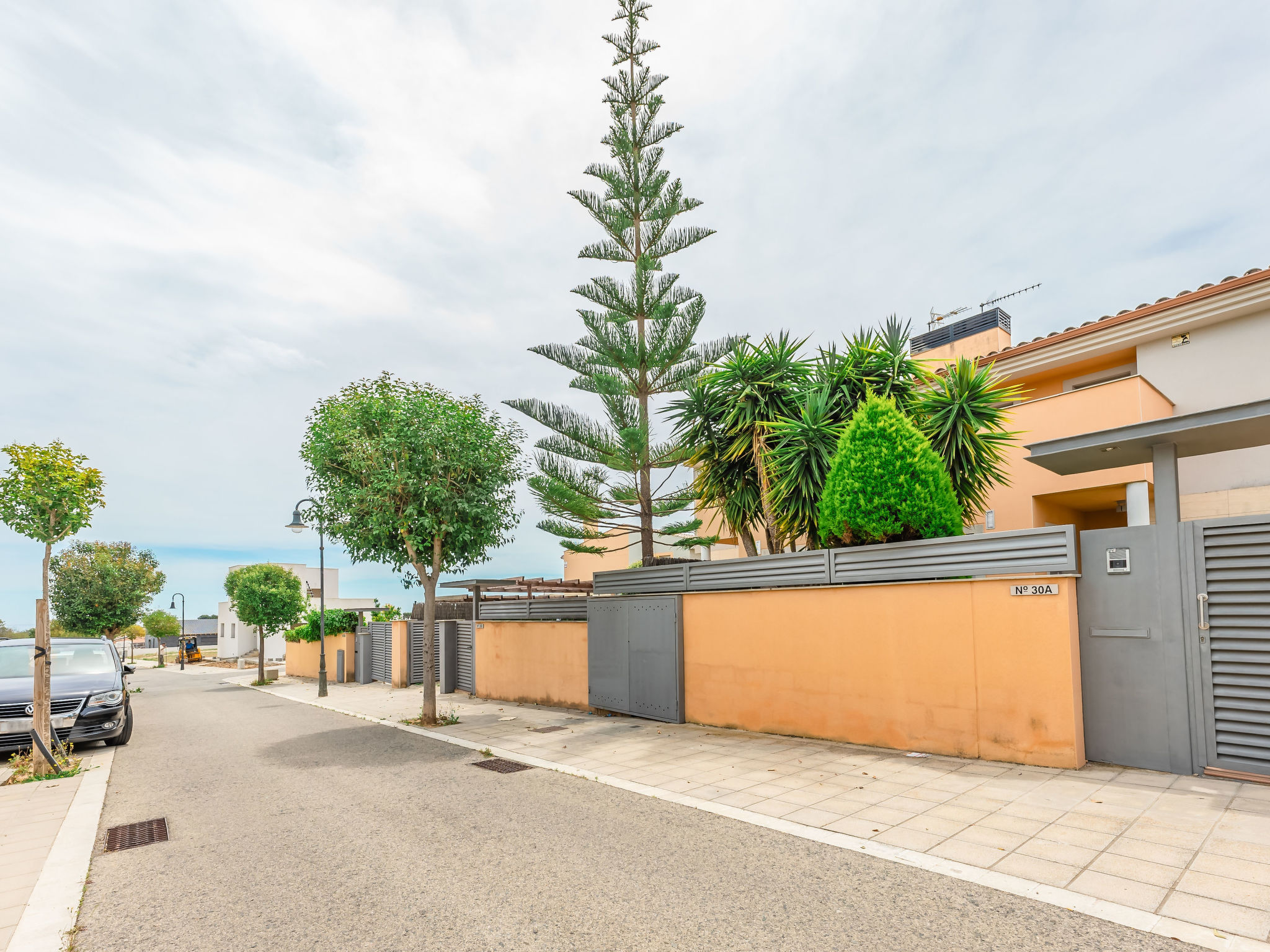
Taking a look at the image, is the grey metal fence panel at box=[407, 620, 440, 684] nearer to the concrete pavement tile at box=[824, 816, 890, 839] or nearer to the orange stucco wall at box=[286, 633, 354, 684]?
the orange stucco wall at box=[286, 633, 354, 684]

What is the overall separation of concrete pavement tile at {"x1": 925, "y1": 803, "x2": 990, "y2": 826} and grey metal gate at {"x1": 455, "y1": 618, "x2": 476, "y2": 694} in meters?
11.9

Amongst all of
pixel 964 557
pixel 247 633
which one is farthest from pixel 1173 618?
pixel 247 633

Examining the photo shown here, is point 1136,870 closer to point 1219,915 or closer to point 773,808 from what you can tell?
point 1219,915

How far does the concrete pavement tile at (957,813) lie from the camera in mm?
5094

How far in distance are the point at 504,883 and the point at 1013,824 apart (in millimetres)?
3666

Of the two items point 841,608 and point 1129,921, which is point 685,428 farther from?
point 1129,921

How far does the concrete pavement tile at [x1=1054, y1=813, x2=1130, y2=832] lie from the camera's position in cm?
473

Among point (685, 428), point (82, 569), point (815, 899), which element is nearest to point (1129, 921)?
point (815, 899)

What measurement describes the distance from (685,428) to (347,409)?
5902 millimetres

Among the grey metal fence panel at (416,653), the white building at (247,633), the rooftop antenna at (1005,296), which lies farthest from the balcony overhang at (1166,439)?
the white building at (247,633)

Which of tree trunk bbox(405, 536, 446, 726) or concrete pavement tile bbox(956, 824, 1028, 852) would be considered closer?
concrete pavement tile bbox(956, 824, 1028, 852)

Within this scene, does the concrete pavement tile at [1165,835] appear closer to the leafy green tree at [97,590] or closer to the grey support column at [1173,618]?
the grey support column at [1173,618]

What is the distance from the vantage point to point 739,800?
598 cm

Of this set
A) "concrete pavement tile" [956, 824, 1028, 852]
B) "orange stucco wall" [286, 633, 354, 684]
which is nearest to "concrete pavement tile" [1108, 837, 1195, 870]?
"concrete pavement tile" [956, 824, 1028, 852]
